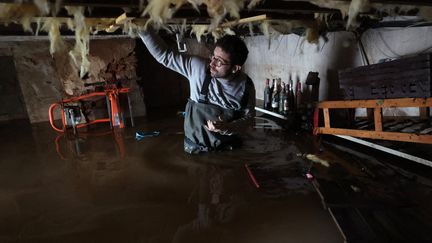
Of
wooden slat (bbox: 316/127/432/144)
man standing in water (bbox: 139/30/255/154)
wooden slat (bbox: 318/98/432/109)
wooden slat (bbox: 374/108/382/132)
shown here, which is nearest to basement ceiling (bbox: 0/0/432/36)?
man standing in water (bbox: 139/30/255/154)

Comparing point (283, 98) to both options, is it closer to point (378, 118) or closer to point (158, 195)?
point (378, 118)

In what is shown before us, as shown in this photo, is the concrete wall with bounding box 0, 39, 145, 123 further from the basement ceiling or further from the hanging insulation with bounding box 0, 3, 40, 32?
the hanging insulation with bounding box 0, 3, 40, 32

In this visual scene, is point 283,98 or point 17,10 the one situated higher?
point 17,10

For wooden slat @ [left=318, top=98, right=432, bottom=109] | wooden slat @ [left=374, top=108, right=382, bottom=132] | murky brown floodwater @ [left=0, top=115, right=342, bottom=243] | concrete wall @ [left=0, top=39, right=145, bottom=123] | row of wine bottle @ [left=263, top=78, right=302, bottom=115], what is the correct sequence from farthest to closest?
concrete wall @ [left=0, top=39, right=145, bottom=123] → row of wine bottle @ [left=263, top=78, right=302, bottom=115] → wooden slat @ [left=374, top=108, right=382, bottom=132] → wooden slat @ [left=318, top=98, right=432, bottom=109] → murky brown floodwater @ [left=0, top=115, right=342, bottom=243]

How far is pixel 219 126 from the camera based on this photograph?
2.70 m

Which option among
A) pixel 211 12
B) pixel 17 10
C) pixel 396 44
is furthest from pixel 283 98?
pixel 17 10

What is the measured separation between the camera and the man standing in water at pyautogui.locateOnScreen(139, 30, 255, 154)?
2572 mm

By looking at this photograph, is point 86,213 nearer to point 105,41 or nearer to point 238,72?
point 238,72

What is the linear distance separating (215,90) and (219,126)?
0.34 m

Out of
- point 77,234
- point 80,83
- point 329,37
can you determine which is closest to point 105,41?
point 80,83

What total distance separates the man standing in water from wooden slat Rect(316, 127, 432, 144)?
0.89 metres

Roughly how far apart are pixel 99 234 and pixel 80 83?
3734 millimetres

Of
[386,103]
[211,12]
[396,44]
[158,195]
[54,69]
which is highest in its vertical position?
[54,69]

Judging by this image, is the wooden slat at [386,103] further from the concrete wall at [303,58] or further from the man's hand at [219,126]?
the man's hand at [219,126]
